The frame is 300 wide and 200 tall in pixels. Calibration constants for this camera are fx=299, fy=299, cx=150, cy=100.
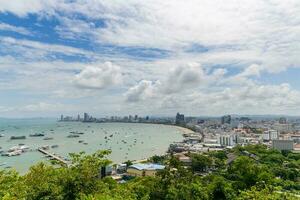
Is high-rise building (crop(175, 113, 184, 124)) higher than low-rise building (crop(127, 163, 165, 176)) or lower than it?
higher

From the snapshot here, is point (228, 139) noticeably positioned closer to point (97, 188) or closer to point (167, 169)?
point (167, 169)

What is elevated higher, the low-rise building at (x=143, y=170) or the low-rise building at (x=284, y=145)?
the low-rise building at (x=284, y=145)

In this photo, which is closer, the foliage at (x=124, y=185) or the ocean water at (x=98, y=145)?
the foliage at (x=124, y=185)

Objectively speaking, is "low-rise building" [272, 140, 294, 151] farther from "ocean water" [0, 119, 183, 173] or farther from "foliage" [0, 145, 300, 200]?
"foliage" [0, 145, 300, 200]

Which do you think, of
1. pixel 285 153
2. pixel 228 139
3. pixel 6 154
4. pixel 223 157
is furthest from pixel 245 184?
pixel 228 139

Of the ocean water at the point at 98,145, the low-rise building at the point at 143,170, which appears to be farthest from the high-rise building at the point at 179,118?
the low-rise building at the point at 143,170

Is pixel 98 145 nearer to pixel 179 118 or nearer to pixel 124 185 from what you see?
pixel 124 185

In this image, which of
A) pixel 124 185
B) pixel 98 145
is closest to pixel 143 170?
pixel 124 185

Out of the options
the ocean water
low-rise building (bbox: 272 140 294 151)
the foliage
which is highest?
the foliage

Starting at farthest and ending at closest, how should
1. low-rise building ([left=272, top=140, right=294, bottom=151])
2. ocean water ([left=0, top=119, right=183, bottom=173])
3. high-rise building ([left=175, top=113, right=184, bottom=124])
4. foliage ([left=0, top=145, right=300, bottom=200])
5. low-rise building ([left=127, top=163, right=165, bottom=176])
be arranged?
high-rise building ([left=175, top=113, right=184, bottom=124])
low-rise building ([left=272, top=140, right=294, bottom=151])
ocean water ([left=0, top=119, right=183, bottom=173])
low-rise building ([left=127, top=163, right=165, bottom=176])
foliage ([left=0, top=145, right=300, bottom=200])

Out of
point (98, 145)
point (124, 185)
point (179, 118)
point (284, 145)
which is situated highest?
point (179, 118)

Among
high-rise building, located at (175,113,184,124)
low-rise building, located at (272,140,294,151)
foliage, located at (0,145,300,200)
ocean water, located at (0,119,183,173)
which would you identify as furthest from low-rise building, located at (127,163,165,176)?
high-rise building, located at (175,113,184,124)

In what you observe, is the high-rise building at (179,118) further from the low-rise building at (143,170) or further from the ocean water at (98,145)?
the low-rise building at (143,170)
